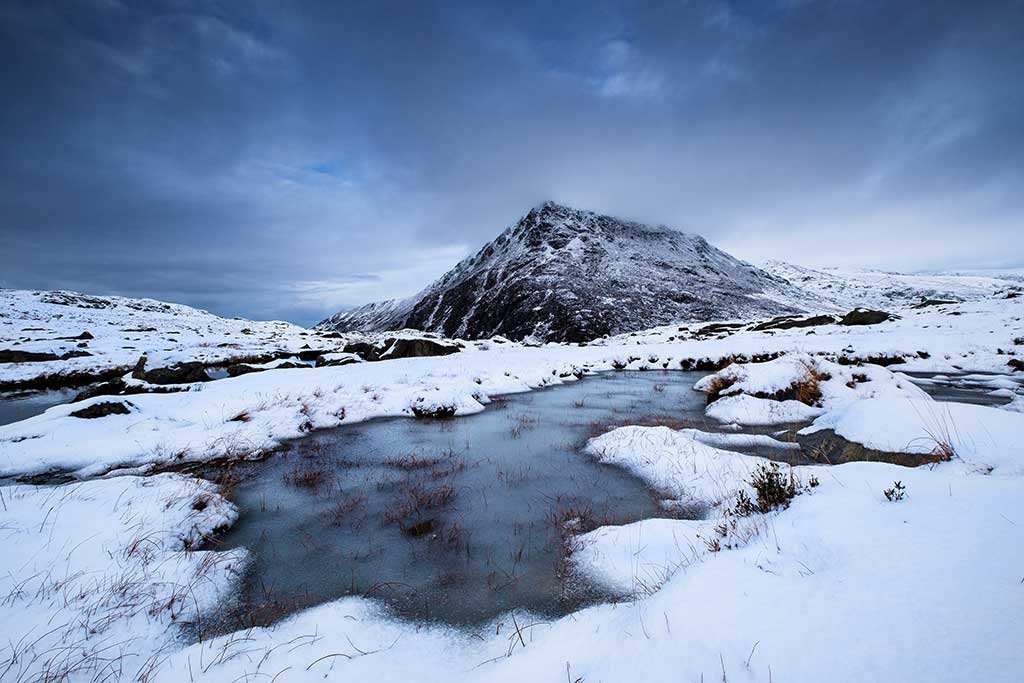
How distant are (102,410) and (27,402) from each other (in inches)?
465

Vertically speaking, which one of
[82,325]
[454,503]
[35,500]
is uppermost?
[82,325]

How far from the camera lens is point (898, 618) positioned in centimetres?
219

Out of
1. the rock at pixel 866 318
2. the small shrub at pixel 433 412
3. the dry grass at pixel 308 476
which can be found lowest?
the dry grass at pixel 308 476

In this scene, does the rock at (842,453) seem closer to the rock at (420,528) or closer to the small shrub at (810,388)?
the small shrub at (810,388)

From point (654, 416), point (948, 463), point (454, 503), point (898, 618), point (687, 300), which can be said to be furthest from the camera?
point (687, 300)

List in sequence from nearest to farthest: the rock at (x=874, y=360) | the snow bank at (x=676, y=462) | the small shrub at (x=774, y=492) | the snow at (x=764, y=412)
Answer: the small shrub at (x=774, y=492) < the snow bank at (x=676, y=462) < the snow at (x=764, y=412) < the rock at (x=874, y=360)

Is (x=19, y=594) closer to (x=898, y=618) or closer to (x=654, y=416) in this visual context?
(x=898, y=618)

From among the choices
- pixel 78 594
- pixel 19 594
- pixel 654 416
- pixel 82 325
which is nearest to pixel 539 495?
pixel 78 594

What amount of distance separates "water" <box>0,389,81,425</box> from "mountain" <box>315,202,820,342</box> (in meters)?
58.1

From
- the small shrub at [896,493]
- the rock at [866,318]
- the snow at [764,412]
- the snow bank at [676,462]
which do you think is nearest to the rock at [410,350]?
the snow at [764,412]

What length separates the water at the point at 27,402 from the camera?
528 inches

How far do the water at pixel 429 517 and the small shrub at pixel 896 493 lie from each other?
7.77ft

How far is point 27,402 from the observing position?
53.1 feet

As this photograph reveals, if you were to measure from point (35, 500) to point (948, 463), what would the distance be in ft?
38.4
